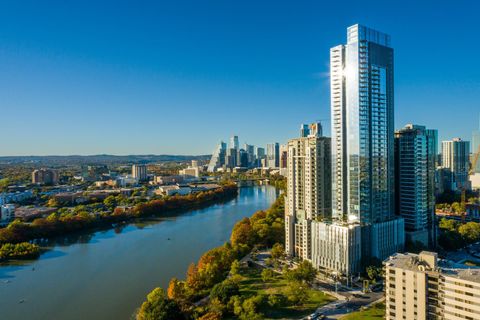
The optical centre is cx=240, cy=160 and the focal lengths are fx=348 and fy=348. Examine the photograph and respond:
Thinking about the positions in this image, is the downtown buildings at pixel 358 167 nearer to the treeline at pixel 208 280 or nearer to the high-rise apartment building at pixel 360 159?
the high-rise apartment building at pixel 360 159

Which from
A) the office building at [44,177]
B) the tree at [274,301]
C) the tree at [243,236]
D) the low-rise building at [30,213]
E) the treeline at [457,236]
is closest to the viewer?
the tree at [274,301]

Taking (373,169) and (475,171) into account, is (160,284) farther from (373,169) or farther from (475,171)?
(475,171)

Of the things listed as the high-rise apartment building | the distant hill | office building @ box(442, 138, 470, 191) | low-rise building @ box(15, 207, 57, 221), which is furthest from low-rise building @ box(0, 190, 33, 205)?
the distant hill

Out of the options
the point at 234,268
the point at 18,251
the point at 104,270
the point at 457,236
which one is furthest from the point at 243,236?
the point at 18,251

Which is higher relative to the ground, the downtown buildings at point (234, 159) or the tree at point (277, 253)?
the downtown buildings at point (234, 159)

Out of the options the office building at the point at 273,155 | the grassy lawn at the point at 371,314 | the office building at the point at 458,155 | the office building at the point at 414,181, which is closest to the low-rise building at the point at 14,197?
the grassy lawn at the point at 371,314

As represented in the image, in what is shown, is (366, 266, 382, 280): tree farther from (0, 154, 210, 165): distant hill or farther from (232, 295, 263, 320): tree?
(0, 154, 210, 165): distant hill

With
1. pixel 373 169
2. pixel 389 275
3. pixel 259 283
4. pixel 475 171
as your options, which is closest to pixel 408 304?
pixel 389 275
